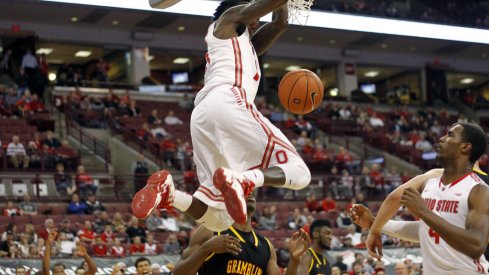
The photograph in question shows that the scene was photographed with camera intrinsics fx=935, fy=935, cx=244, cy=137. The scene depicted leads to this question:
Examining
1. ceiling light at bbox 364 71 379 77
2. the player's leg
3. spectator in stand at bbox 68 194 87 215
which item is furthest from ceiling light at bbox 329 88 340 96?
the player's leg

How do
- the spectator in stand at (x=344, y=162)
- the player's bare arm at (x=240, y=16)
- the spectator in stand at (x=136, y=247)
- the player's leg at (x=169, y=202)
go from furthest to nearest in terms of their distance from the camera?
the spectator in stand at (x=344, y=162), the spectator in stand at (x=136, y=247), the player's bare arm at (x=240, y=16), the player's leg at (x=169, y=202)

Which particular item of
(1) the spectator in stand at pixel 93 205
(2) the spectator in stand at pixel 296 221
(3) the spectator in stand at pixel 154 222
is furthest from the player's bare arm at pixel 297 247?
(2) the spectator in stand at pixel 296 221

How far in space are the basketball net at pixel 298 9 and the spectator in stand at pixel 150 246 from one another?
8554 mm

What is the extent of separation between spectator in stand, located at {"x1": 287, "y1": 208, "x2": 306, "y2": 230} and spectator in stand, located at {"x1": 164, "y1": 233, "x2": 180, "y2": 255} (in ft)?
10.8

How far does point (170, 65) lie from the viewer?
33.7m

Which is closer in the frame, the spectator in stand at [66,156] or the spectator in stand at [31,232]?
the spectator in stand at [31,232]

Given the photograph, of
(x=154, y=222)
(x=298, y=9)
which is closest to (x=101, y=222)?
(x=154, y=222)

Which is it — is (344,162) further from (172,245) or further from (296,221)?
(172,245)

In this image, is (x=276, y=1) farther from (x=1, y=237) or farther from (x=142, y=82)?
(x=142, y=82)

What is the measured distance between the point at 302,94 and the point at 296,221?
12179mm

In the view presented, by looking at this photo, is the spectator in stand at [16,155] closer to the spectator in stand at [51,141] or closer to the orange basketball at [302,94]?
the spectator in stand at [51,141]

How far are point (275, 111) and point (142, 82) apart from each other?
4724 millimetres

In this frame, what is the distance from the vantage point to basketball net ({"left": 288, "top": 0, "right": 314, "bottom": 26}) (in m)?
7.41

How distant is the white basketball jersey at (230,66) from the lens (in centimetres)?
656
